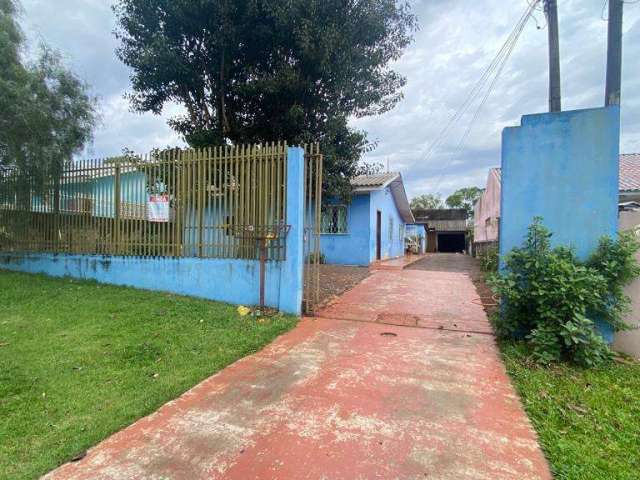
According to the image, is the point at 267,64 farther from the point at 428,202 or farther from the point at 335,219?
the point at 428,202

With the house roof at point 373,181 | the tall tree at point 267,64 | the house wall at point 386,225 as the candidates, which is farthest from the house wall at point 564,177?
the house wall at point 386,225

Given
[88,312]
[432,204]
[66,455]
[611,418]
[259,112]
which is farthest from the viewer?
[432,204]

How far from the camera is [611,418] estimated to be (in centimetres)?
276

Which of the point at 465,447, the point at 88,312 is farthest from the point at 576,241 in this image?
the point at 88,312

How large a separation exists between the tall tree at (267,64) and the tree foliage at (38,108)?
5.48ft

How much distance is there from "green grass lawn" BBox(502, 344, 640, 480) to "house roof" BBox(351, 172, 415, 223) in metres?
8.83

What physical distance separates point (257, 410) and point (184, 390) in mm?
828

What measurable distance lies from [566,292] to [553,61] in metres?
6.33

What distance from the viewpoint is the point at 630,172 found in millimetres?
13742

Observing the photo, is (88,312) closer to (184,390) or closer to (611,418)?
(184,390)

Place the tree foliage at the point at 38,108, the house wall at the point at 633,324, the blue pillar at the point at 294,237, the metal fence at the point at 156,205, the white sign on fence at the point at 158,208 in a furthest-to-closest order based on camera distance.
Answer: the white sign on fence at the point at 158,208
the tree foliage at the point at 38,108
the metal fence at the point at 156,205
the blue pillar at the point at 294,237
the house wall at the point at 633,324

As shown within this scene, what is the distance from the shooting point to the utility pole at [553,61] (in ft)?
24.7

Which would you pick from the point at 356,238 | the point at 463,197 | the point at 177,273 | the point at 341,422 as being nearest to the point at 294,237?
the point at 177,273

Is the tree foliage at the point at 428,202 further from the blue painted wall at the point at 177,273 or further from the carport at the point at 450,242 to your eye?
the blue painted wall at the point at 177,273
